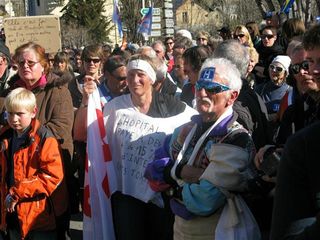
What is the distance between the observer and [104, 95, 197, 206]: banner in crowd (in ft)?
13.4

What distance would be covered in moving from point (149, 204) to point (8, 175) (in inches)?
44.4

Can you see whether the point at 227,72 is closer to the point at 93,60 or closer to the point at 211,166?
the point at 211,166

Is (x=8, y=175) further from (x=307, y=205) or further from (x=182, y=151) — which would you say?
(x=307, y=205)

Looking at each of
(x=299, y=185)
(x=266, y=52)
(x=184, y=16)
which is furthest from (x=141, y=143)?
(x=184, y=16)

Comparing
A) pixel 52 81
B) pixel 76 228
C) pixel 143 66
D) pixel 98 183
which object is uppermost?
pixel 143 66

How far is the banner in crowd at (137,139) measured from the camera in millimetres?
4082

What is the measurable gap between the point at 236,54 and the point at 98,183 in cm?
146

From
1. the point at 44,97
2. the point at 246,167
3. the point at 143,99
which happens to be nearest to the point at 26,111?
the point at 44,97

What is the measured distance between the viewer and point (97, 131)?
4.37 meters

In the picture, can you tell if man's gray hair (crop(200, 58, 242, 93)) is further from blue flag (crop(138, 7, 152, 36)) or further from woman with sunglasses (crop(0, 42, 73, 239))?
blue flag (crop(138, 7, 152, 36))

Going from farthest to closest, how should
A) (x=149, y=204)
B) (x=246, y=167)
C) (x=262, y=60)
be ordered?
(x=262, y=60)
(x=149, y=204)
(x=246, y=167)

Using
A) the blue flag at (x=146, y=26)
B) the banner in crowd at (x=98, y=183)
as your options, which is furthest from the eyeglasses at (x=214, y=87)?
the blue flag at (x=146, y=26)

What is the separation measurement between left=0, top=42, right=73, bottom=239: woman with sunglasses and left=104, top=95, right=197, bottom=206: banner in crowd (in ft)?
1.47

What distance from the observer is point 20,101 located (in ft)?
13.7
